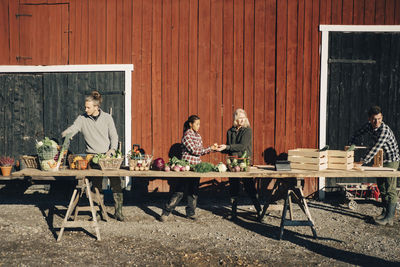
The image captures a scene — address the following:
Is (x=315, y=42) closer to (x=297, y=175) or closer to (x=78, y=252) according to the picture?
(x=297, y=175)

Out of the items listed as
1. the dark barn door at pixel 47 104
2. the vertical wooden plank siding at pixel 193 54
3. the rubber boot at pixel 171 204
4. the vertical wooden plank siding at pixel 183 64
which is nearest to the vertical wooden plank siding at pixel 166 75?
the vertical wooden plank siding at pixel 183 64

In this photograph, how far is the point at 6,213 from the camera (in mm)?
6934

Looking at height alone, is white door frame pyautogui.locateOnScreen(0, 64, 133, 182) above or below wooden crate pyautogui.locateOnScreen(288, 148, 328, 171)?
above

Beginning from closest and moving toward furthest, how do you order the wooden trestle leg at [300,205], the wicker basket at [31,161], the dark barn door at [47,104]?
the wooden trestle leg at [300,205] → the wicker basket at [31,161] → the dark barn door at [47,104]

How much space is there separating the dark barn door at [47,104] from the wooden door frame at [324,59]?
168 inches

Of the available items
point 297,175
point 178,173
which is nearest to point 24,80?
point 178,173

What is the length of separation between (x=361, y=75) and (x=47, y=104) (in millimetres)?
6822

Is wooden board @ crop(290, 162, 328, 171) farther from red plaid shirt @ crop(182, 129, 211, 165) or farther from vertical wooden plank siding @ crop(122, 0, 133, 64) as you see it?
vertical wooden plank siding @ crop(122, 0, 133, 64)

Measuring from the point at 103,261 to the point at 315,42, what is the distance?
19.9ft

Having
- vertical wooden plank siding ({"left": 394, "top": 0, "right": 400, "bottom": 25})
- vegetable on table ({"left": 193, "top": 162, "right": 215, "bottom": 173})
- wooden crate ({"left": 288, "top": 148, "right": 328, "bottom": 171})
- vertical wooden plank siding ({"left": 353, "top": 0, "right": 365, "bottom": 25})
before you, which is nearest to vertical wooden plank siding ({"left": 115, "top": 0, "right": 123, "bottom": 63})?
vegetable on table ({"left": 193, "top": 162, "right": 215, "bottom": 173})

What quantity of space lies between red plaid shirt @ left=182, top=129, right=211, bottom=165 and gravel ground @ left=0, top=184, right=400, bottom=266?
113 cm

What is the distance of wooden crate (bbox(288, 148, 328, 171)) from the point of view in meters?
5.60

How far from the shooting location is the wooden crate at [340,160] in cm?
570

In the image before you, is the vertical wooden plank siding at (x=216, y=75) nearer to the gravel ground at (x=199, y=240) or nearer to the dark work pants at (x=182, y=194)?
the gravel ground at (x=199, y=240)
